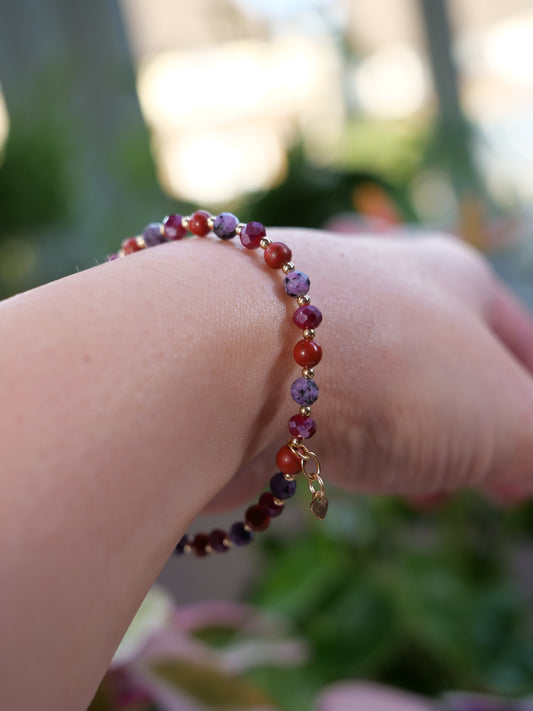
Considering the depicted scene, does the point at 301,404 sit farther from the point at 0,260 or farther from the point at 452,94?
the point at 452,94

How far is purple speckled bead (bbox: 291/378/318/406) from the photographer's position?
27 cm

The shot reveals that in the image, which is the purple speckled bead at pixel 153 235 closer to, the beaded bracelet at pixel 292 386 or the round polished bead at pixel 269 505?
the beaded bracelet at pixel 292 386

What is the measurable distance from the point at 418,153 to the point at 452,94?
205mm

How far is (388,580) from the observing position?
63 centimetres

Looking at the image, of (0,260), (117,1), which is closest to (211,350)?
(0,260)

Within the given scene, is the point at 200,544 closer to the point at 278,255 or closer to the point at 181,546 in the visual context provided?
the point at 181,546

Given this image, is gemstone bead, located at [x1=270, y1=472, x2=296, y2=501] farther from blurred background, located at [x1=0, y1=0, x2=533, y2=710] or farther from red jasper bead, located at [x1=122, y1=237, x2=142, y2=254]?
blurred background, located at [x1=0, y1=0, x2=533, y2=710]

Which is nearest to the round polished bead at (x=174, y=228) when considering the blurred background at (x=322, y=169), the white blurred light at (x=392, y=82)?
the blurred background at (x=322, y=169)

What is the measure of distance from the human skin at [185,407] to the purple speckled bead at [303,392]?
1cm

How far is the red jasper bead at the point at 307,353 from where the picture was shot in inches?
10.6

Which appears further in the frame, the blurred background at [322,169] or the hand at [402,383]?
the blurred background at [322,169]

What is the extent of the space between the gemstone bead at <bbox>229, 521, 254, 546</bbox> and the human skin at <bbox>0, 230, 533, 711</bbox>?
0.07ft

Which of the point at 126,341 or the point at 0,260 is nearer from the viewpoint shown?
the point at 126,341

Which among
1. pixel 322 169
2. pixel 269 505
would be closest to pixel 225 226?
pixel 269 505
